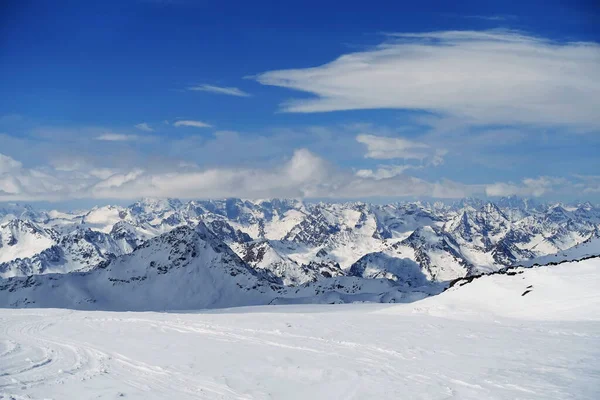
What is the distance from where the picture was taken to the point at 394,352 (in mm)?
26422

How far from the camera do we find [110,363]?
2506 centimetres

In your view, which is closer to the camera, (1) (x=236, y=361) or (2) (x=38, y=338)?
(1) (x=236, y=361)

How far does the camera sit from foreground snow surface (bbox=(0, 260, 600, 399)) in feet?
65.2

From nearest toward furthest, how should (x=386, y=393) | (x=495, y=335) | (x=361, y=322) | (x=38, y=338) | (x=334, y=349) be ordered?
(x=386, y=393) → (x=334, y=349) → (x=495, y=335) → (x=38, y=338) → (x=361, y=322)

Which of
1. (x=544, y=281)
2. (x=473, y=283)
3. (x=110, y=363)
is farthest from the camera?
(x=473, y=283)

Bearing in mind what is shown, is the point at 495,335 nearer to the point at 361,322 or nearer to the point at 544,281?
the point at 361,322

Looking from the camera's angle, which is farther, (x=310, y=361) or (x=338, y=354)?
(x=338, y=354)

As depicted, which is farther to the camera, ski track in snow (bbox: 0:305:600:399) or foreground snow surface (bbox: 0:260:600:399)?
foreground snow surface (bbox: 0:260:600:399)

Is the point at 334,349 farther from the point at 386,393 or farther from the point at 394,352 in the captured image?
the point at 386,393

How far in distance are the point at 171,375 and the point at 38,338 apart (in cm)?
1711

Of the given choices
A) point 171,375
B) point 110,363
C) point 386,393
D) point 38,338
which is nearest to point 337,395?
point 386,393

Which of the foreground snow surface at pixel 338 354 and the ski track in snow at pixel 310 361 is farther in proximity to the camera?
the foreground snow surface at pixel 338 354

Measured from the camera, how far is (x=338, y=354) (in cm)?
2634

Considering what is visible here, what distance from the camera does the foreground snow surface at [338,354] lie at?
65.2ft
